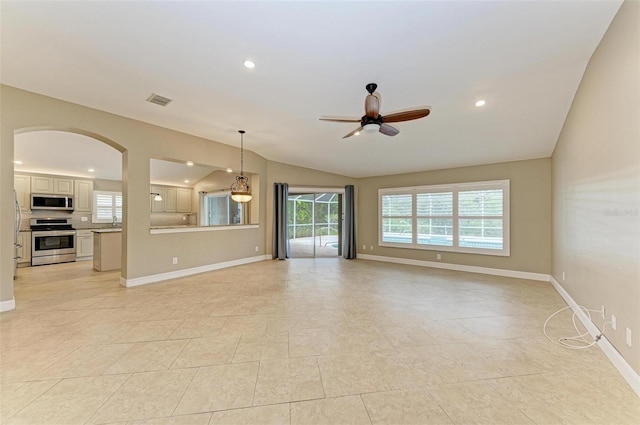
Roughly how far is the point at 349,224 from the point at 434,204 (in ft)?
7.73

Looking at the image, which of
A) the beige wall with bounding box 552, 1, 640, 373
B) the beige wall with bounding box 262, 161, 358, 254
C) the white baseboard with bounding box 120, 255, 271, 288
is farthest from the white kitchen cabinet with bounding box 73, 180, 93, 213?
the beige wall with bounding box 552, 1, 640, 373

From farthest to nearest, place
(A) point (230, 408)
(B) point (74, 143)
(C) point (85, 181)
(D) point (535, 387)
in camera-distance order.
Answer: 1. (C) point (85, 181)
2. (B) point (74, 143)
3. (D) point (535, 387)
4. (A) point (230, 408)

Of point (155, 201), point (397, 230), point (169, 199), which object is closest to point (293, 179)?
point (397, 230)

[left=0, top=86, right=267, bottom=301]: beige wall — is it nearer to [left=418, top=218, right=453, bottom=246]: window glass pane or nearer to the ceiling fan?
the ceiling fan

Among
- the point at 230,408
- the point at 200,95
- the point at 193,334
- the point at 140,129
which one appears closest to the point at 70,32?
the point at 200,95

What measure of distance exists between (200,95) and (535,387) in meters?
4.67

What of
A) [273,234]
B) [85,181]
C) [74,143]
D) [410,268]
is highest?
[74,143]

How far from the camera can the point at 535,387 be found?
75.6 inches

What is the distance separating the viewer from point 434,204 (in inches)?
254

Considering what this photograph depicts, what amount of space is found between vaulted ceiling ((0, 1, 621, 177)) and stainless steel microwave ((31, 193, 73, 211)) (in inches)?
169

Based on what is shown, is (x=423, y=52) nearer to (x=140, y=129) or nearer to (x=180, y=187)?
(x=140, y=129)

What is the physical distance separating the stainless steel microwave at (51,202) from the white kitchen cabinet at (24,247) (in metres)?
0.69

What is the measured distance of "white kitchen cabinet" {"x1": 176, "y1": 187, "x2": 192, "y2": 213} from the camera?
343 inches

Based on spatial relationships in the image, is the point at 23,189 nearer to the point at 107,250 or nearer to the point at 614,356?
the point at 107,250
